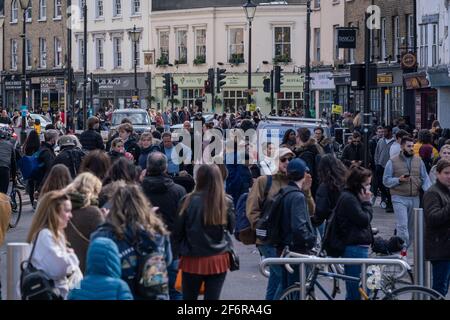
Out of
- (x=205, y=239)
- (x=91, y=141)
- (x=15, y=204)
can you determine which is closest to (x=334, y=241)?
(x=205, y=239)

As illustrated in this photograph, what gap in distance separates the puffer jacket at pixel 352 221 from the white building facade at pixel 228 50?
56433mm

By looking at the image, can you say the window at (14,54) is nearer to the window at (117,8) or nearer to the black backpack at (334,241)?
the window at (117,8)

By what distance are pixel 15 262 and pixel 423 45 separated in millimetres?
37875

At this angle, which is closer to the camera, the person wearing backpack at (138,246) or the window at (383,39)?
the person wearing backpack at (138,246)

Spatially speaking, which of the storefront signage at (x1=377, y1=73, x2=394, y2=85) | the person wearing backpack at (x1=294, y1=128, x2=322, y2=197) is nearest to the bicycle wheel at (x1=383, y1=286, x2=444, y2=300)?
the person wearing backpack at (x1=294, y1=128, x2=322, y2=197)

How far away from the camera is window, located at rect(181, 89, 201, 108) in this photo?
7275cm

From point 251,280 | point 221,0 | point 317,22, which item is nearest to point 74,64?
point 221,0

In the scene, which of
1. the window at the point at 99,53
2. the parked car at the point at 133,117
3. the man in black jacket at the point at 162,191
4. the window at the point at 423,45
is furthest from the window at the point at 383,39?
the man in black jacket at the point at 162,191

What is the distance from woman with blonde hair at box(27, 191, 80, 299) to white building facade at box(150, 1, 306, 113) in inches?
2333

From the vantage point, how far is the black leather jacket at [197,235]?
9.91 meters

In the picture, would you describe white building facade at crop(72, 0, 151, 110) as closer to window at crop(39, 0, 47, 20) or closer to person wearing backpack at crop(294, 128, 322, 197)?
window at crop(39, 0, 47, 20)

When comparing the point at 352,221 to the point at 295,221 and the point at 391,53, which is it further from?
the point at 391,53

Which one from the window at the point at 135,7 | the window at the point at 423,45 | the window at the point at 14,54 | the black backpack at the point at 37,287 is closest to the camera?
the black backpack at the point at 37,287

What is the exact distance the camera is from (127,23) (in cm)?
7656
